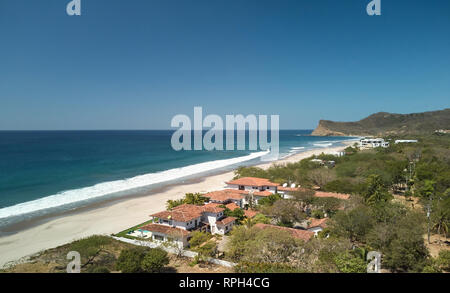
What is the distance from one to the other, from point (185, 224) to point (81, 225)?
1198 centimetres

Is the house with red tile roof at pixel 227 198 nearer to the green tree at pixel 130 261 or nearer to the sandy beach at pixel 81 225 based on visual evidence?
the sandy beach at pixel 81 225

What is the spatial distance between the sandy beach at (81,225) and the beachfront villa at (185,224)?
4.51 meters

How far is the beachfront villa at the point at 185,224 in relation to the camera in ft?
66.2

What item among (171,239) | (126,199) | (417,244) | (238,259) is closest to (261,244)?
(238,259)

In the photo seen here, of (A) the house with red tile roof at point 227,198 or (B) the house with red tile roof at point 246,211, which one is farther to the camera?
(A) the house with red tile roof at point 227,198

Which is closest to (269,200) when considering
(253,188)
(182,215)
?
(253,188)

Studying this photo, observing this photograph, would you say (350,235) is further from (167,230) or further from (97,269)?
(97,269)

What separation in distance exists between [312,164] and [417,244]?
32.1m

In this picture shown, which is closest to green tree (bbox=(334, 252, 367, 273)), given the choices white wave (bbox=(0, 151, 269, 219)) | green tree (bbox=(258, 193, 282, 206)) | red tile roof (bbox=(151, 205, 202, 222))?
red tile roof (bbox=(151, 205, 202, 222))

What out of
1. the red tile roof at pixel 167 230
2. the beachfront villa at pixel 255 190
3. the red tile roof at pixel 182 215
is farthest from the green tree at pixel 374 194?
the red tile roof at pixel 167 230

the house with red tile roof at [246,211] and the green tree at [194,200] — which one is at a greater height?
the green tree at [194,200]

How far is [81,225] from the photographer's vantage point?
82.2 feet

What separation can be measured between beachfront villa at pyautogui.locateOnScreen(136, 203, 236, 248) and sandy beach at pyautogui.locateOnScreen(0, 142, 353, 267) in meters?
4.51
